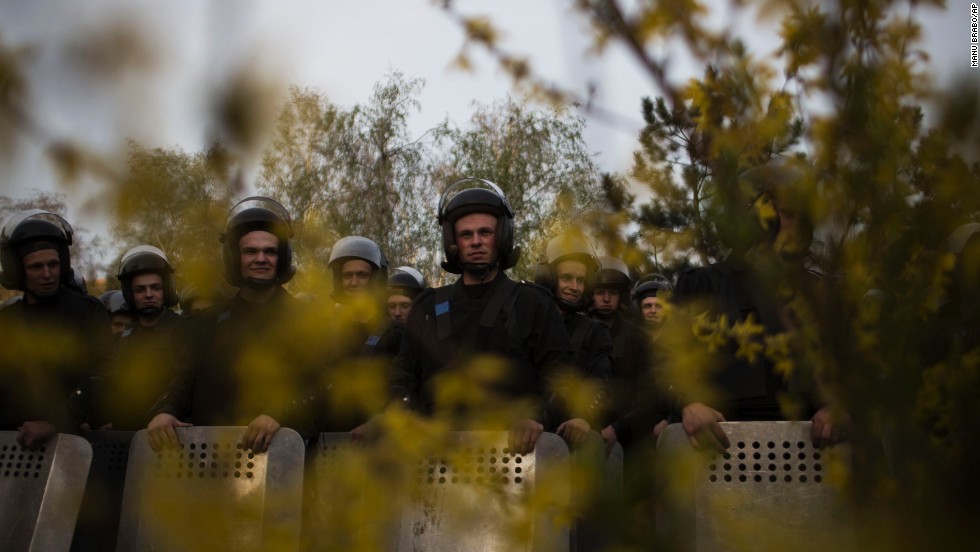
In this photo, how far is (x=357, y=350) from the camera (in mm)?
4289

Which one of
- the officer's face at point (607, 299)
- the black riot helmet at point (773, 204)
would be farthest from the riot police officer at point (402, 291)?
the black riot helmet at point (773, 204)

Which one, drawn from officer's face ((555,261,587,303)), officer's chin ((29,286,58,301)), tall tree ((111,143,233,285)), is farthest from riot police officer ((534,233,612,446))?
tall tree ((111,143,233,285))

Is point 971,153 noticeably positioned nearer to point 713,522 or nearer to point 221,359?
point 713,522

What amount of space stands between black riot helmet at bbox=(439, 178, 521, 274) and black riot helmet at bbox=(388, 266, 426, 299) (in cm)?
309

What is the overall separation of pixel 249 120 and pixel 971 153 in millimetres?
874

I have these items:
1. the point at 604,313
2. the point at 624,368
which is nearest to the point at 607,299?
the point at 604,313

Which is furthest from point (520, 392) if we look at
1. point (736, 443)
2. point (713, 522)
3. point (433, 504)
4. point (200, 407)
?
point (713, 522)

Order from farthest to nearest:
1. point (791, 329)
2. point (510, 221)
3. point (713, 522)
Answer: point (510, 221) < point (713, 522) < point (791, 329)

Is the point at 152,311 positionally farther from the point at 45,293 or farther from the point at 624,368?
the point at 624,368

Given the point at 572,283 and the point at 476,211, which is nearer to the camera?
the point at 476,211

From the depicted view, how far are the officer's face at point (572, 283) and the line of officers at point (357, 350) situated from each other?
0.03 feet

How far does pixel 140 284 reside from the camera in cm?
662

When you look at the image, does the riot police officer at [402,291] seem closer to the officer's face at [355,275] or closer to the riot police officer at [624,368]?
the officer's face at [355,275]

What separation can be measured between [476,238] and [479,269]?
15cm
